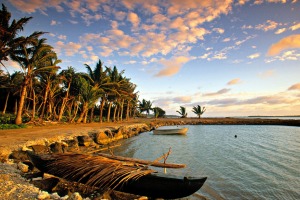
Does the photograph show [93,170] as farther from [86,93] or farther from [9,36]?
[86,93]

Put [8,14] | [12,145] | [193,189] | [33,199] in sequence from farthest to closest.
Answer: [8,14]
[12,145]
[193,189]
[33,199]

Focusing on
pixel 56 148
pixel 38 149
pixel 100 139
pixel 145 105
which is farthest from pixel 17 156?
pixel 145 105

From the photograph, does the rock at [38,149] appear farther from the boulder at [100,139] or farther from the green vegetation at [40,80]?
the green vegetation at [40,80]

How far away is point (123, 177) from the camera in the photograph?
6.71 metres

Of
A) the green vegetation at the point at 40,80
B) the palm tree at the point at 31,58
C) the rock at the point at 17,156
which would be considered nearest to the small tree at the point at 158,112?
the green vegetation at the point at 40,80

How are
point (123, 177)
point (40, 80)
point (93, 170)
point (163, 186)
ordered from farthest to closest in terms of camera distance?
point (40, 80), point (93, 170), point (123, 177), point (163, 186)

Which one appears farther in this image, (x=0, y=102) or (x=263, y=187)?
(x=0, y=102)

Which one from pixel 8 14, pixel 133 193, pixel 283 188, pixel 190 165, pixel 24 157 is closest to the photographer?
pixel 133 193

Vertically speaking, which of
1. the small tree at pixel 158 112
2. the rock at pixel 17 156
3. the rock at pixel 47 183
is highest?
the small tree at pixel 158 112

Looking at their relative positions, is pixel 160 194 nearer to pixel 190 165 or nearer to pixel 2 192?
pixel 2 192

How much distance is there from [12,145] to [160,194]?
976 centimetres

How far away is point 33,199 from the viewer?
5.55 meters

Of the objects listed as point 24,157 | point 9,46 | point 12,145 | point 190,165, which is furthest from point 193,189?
point 9,46

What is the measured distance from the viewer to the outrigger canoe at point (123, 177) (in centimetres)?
625
